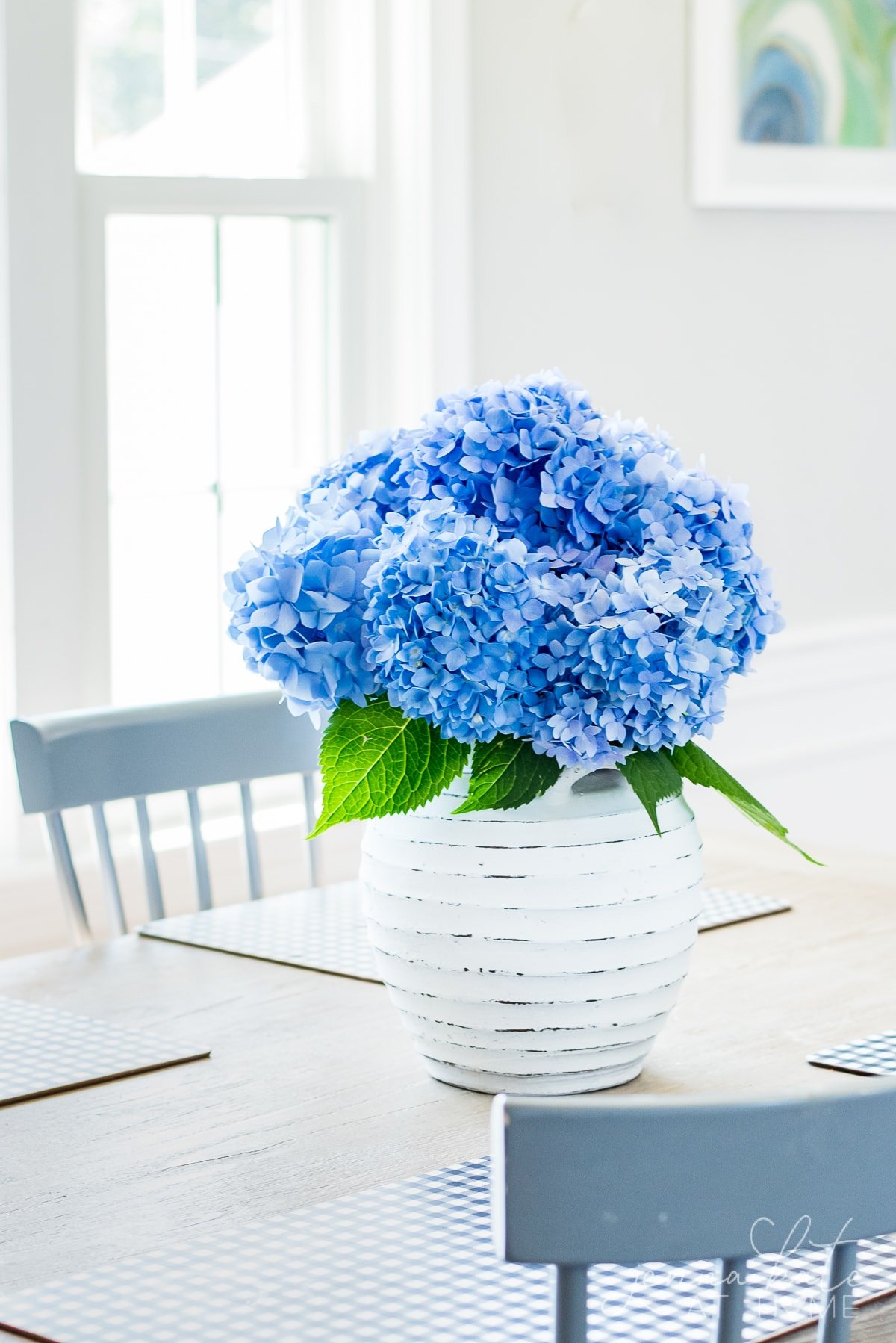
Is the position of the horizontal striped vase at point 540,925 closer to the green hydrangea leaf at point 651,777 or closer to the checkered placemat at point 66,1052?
the green hydrangea leaf at point 651,777

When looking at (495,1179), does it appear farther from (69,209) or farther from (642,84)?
(642,84)

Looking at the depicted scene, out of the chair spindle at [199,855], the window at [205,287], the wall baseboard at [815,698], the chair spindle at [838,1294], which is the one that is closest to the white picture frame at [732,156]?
the window at [205,287]

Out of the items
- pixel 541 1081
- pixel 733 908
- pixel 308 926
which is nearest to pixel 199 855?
pixel 308 926

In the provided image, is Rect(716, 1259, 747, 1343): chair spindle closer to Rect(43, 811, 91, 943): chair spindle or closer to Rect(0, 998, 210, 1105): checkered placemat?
Rect(0, 998, 210, 1105): checkered placemat

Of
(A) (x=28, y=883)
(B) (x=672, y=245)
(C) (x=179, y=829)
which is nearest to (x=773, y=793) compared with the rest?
(B) (x=672, y=245)

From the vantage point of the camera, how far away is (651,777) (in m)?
1.09

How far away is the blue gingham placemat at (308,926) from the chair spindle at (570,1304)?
0.74 meters

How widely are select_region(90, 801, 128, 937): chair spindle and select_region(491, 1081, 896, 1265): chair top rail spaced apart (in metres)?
1.09

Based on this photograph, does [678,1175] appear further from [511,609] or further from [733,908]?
[733,908]

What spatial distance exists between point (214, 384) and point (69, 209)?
34 centimetres

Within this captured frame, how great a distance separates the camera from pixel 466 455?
1.07m

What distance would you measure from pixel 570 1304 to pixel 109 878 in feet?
3.62

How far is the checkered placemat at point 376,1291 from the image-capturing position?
0.85 m

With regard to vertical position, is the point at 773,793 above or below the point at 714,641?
below
